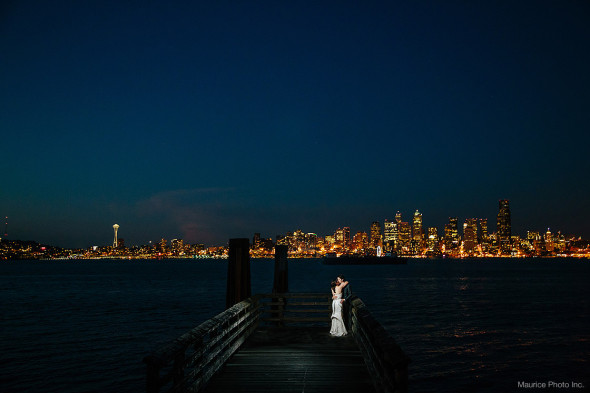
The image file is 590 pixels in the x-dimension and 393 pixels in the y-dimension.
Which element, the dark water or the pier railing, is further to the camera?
the dark water

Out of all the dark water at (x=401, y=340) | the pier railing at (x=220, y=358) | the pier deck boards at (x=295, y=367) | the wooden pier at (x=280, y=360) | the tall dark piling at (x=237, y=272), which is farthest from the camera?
the dark water at (x=401, y=340)

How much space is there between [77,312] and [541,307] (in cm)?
4453

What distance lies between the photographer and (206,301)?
172ft

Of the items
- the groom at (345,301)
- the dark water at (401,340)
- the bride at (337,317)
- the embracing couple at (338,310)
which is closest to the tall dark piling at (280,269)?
the groom at (345,301)

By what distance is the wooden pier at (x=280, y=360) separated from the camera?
702 cm

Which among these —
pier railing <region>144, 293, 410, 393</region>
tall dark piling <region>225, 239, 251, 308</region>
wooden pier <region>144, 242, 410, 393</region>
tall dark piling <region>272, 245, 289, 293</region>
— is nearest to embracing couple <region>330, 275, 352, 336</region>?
wooden pier <region>144, 242, 410, 393</region>

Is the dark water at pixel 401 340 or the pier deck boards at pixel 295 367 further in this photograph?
the dark water at pixel 401 340

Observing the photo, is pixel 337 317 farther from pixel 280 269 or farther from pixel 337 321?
pixel 280 269

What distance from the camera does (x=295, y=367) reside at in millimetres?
10703

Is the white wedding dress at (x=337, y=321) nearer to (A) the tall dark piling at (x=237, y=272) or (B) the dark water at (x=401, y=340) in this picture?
(A) the tall dark piling at (x=237, y=272)

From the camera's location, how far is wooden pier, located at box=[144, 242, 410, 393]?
702 cm

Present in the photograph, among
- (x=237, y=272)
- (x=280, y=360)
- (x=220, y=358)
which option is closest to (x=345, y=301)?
(x=280, y=360)

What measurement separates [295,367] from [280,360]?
818 millimetres

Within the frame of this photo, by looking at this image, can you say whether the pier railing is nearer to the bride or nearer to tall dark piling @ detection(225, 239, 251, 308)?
the bride
